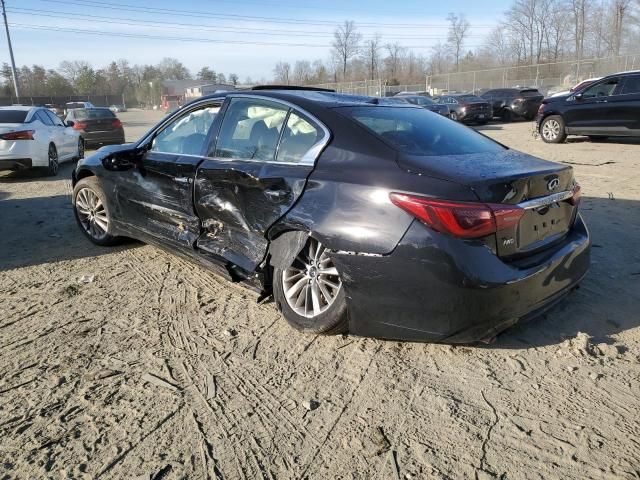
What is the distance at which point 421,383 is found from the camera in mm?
2738

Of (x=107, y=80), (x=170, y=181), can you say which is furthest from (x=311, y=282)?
(x=107, y=80)

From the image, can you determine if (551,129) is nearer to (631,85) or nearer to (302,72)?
(631,85)

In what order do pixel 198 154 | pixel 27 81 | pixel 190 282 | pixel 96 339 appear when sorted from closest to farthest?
pixel 96 339 < pixel 198 154 < pixel 190 282 < pixel 27 81

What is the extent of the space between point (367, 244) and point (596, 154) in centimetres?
1034

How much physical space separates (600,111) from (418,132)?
10.9m

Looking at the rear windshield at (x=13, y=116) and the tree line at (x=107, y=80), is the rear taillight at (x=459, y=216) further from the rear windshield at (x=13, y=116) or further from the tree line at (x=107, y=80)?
the tree line at (x=107, y=80)

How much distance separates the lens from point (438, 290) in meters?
2.63

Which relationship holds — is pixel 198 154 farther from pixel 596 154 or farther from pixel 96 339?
pixel 596 154

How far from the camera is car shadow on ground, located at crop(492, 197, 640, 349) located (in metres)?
3.18

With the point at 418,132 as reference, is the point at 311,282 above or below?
below

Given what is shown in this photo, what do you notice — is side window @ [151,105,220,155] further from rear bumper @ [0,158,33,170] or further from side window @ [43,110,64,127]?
side window @ [43,110,64,127]

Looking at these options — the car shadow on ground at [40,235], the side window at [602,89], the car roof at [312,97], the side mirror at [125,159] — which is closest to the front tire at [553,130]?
the side window at [602,89]

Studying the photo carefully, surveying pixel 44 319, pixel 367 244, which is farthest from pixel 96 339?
pixel 367 244

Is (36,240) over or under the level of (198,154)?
under
